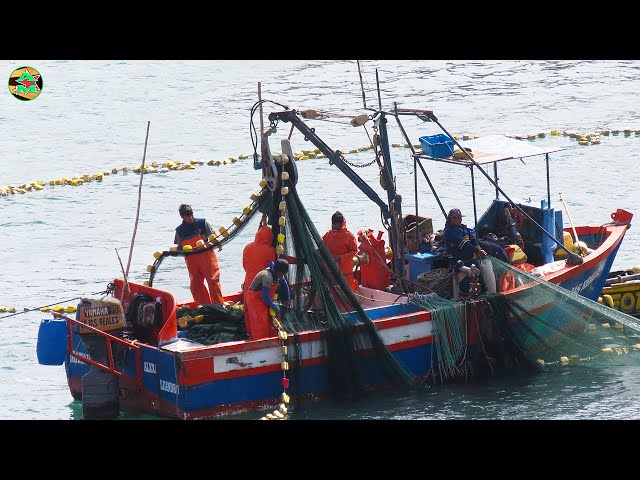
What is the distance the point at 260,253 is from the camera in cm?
1566

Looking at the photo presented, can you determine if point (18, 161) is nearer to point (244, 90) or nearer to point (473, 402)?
point (244, 90)

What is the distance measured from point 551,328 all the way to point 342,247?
2.78m

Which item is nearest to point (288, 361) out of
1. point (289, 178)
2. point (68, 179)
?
point (289, 178)

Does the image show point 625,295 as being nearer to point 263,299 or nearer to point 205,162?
point 263,299

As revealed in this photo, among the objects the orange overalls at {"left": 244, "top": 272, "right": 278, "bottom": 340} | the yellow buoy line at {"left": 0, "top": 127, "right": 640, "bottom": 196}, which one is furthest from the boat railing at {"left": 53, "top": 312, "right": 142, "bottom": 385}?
the yellow buoy line at {"left": 0, "top": 127, "right": 640, "bottom": 196}

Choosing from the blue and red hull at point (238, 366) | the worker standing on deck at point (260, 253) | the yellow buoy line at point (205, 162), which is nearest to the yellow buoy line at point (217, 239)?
the worker standing on deck at point (260, 253)

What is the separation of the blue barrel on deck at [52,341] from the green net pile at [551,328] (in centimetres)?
498

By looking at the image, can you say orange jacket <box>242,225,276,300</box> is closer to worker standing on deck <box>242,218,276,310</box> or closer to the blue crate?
worker standing on deck <box>242,218,276,310</box>

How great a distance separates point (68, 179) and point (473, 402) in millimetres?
14101

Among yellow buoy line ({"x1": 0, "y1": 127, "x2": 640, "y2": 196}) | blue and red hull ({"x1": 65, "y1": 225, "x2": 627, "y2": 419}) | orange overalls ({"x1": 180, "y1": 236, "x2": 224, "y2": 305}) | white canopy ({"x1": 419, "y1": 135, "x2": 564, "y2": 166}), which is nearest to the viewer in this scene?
blue and red hull ({"x1": 65, "y1": 225, "x2": 627, "y2": 419})

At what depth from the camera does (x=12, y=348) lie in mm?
18391

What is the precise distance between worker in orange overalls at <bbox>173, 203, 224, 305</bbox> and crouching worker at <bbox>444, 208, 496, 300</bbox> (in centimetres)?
289

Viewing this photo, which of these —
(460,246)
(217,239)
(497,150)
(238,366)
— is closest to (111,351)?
(238,366)

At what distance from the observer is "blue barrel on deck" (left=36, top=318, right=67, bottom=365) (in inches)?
612
